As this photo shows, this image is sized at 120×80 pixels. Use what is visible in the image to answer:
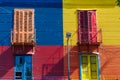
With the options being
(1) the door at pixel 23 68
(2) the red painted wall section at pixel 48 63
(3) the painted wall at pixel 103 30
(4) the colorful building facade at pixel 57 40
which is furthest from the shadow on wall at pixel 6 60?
(3) the painted wall at pixel 103 30

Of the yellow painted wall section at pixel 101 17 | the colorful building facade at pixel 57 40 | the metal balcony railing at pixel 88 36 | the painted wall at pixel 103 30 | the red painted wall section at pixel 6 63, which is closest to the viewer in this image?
the red painted wall section at pixel 6 63

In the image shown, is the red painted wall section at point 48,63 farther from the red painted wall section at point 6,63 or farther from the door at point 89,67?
the red painted wall section at point 6,63

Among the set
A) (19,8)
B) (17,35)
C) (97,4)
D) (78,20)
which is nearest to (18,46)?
(17,35)

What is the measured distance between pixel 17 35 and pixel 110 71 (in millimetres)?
6331

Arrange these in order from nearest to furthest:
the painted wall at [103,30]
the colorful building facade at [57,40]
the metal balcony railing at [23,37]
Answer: the metal balcony railing at [23,37], the colorful building facade at [57,40], the painted wall at [103,30]

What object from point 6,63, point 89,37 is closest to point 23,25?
point 6,63

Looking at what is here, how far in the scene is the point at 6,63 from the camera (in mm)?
26594

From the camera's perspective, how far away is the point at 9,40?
1056 inches

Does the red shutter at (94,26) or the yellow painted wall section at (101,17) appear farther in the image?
the yellow painted wall section at (101,17)

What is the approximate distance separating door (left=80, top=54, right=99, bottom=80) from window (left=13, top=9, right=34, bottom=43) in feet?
12.1

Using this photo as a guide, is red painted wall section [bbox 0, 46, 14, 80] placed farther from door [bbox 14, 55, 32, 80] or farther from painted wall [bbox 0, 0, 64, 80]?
door [bbox 14, 55, 32, 80]

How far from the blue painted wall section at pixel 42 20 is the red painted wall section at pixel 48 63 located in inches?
17.9

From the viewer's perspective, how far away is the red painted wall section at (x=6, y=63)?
26375 millimetres

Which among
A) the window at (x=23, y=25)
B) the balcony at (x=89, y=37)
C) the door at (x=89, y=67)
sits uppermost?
the window at (x=23, y=25)
